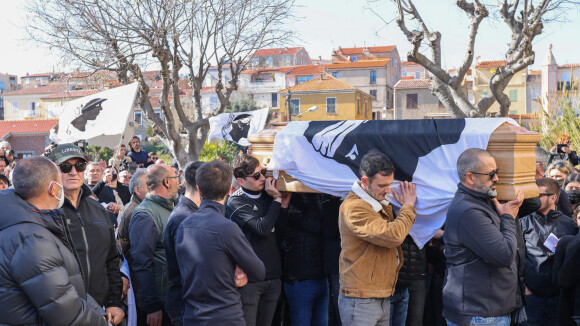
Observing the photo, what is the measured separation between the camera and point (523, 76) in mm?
59281

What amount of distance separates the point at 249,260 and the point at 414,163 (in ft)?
4.79

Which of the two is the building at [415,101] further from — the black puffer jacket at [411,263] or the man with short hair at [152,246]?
the man with short hair at [152,246]

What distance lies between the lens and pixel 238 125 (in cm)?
1091

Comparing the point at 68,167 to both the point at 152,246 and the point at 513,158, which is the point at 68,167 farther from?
the point at 513,158

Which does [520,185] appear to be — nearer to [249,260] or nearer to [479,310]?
[479,310]

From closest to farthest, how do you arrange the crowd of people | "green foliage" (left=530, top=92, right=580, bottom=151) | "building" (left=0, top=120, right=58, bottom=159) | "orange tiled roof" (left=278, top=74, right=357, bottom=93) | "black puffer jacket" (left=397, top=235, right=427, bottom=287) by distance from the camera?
the crowd of people, "black puffer jacket" (left=397, top=235, right=427, bottom=287), "green foliage" (left=530, top=92, right=580, bottom=151), "building" (left=0, top=120, right=58, bottom=159), "orange tiled roof" (left=278, top=74, right=357, bottom=93)

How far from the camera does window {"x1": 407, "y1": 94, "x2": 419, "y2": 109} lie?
5841 centimetres

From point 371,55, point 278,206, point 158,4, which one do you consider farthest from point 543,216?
point 371,55

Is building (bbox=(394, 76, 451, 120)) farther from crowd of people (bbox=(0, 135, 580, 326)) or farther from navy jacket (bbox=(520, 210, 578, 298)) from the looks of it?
crowd of people (bbox=(0, 135, 580, 326))

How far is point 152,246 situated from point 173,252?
25.8 inches

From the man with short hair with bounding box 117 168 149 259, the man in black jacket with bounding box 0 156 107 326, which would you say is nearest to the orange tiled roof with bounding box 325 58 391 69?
the man with short hair with bounding box 117 168 149 259

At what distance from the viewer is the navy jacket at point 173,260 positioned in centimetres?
406

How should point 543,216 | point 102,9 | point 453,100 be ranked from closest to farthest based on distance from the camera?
point 543,216, point 453,100, point 102,9

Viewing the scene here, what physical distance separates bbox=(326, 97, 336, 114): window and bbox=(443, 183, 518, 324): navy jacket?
48.9m
